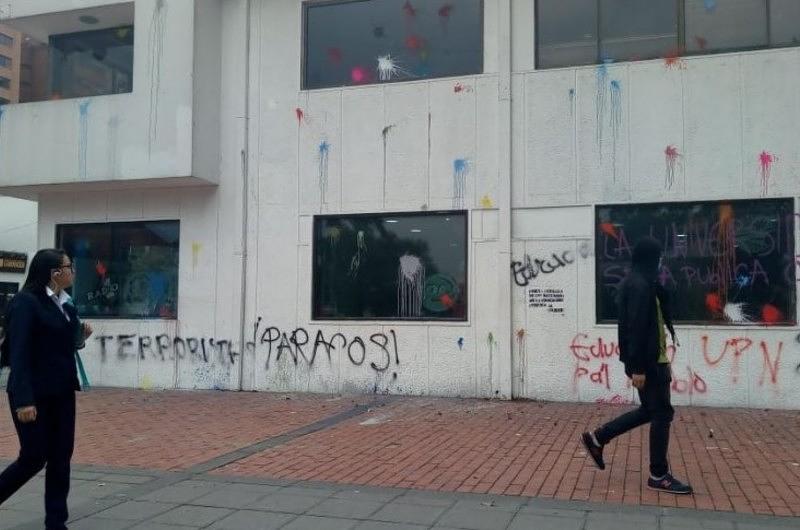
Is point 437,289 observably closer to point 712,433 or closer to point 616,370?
point 616,370

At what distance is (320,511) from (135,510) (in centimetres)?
139

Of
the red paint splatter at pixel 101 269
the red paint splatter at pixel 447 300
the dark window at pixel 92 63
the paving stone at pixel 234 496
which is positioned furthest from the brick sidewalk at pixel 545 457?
the dark window at pixel 92 63

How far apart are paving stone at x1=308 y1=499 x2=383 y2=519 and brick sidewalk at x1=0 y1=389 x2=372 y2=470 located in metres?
2.02

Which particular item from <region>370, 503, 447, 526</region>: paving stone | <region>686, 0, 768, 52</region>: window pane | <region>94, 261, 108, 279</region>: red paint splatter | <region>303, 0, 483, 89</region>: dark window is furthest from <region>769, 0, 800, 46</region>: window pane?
<region>94, 261, 108, 279</region>: red paint splatter

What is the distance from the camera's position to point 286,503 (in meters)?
5.81

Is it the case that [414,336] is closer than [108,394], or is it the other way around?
[414,336]

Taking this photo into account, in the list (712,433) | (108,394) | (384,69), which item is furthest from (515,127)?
(108,394)

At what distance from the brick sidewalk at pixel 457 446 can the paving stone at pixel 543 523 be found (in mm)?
568

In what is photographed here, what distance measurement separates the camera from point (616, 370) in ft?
34.2

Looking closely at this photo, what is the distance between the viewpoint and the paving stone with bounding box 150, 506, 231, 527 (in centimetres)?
541

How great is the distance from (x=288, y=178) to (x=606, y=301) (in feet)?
16.9

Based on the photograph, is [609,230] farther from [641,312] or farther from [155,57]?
[155,57]

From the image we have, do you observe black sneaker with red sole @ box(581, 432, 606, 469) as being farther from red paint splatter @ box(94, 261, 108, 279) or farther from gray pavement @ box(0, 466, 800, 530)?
red paint splatter @ box(94, 261, 108, 279)

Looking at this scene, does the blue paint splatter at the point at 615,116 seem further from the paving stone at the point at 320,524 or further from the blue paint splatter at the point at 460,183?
the paving stone at the point at 320,524
